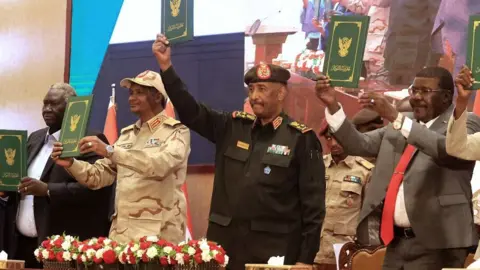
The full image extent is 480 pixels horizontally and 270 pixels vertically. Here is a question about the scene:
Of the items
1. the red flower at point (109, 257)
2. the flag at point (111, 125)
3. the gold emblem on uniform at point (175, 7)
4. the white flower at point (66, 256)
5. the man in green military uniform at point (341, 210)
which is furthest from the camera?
the flag at point (111, 125)

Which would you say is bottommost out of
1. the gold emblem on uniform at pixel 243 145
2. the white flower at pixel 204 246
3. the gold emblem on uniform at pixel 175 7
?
the white flower at pixel 204 246

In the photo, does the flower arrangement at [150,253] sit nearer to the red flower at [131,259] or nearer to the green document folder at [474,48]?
the red flower at [131,259]

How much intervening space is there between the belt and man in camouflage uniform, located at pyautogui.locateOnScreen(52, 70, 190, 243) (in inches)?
47.2

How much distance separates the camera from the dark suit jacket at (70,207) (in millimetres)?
5238

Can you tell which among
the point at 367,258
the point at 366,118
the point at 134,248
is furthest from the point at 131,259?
the point at 366,118

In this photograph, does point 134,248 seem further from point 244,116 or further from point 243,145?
point 244,116

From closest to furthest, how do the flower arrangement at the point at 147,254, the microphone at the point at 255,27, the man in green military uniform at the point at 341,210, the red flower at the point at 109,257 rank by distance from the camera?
the flower arrangement at the point at 147,254, the red flower at the point at 109,257, the man in green military uniform at the point at 341,210, the microphone at the point at 255,27

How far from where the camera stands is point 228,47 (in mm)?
6562

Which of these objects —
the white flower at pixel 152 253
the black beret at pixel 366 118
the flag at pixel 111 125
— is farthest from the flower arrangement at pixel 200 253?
the flag at pixel 111 125

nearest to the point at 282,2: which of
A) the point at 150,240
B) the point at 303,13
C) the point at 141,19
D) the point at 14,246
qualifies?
the point at 303,13

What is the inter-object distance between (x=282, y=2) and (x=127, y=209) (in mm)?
2220

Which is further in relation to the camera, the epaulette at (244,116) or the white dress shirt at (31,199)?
the white dress shirt at (31,199)

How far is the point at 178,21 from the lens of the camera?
4395 millimetres

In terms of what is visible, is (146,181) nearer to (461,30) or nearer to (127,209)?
(127,209)
